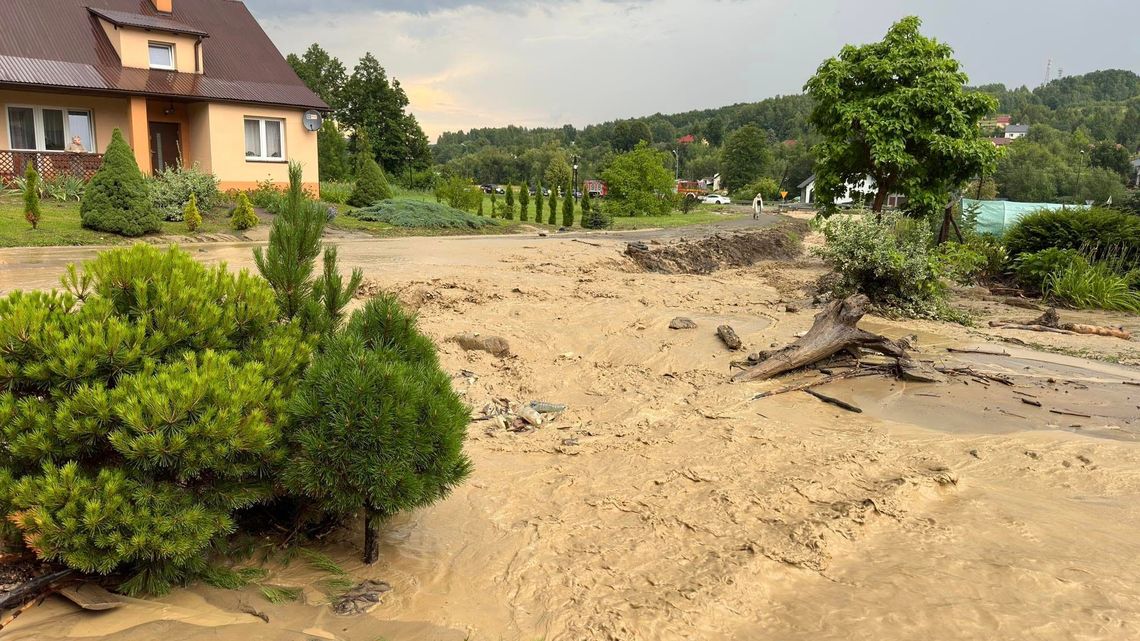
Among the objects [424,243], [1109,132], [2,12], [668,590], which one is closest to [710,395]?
[668,590]

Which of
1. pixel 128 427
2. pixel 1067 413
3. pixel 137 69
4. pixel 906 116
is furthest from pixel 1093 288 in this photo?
pixel 137 69

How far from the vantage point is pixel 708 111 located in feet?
571

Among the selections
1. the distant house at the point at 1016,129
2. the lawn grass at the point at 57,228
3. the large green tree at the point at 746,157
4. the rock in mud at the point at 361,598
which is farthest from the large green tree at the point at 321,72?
the distant house at the point at 1016,129

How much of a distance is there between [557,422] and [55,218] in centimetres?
1695

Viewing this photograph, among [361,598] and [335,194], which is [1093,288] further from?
[335,194]

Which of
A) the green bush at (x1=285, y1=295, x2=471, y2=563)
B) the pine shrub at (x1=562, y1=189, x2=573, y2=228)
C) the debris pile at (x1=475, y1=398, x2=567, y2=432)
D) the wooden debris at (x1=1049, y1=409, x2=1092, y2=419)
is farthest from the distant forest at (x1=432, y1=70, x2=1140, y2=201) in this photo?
the green bush at (x1=285, y1=295, x2=471, y2=563)

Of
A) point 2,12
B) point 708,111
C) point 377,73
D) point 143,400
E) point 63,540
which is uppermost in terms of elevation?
point 708,111

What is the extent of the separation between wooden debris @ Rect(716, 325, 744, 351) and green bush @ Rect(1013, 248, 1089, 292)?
28.2 feet

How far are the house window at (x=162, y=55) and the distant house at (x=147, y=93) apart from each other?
0.11ft

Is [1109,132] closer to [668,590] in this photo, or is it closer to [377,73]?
[377,73]

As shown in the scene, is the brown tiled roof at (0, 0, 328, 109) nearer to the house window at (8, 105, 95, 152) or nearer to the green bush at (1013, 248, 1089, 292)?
the house window at (8, 105, 95, 152)

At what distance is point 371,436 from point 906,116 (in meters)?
13.5

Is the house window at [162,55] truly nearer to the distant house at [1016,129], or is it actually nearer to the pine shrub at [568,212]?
the pine shrub at [568,212]

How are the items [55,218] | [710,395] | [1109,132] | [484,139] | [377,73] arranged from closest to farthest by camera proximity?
1. [710,395]
2. [55,218]
3. [377,73]
4. [1109,132]
5. [484,139]
